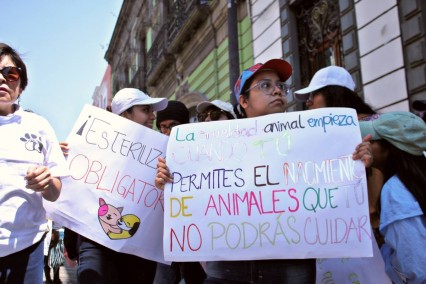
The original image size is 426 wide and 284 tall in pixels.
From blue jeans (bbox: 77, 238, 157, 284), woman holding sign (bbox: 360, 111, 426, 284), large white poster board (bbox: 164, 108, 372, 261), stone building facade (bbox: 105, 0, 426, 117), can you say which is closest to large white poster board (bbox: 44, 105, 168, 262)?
blue jeans (bbox: 77, 238, 157, 284)

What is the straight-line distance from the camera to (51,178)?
2135 mm

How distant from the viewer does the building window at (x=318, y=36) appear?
321 inches

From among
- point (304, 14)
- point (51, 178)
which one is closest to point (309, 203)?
point (51, 178)

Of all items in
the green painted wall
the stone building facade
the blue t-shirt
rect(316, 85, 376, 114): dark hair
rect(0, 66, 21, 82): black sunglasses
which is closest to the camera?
the blue t-shirt

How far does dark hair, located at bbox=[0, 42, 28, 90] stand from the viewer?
230 cm

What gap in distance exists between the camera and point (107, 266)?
264 cm

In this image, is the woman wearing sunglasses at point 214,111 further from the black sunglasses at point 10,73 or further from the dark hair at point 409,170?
the dark hair at point 409,170

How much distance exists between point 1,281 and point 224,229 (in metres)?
1.01

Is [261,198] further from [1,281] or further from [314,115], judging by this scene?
[1,281]

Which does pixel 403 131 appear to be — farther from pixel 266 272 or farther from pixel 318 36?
pixel 318 36

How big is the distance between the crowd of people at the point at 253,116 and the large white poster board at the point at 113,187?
6.7 inches

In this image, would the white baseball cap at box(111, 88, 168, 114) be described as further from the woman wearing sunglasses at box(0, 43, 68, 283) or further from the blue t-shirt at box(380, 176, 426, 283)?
the blue t-shirt at box(380, 176, 426, 283)

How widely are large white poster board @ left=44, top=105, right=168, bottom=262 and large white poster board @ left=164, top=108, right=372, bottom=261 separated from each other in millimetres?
434

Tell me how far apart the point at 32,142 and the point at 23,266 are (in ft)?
1.85
